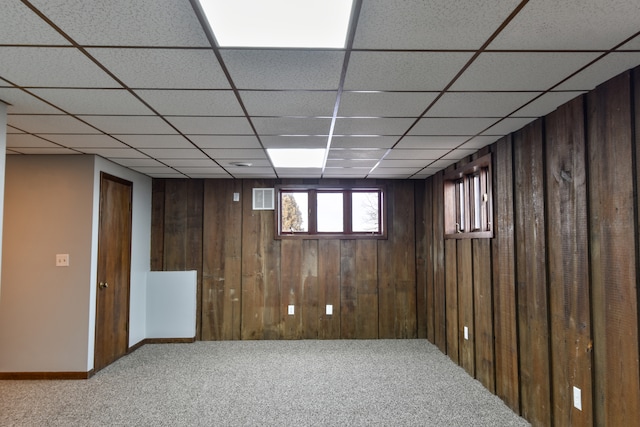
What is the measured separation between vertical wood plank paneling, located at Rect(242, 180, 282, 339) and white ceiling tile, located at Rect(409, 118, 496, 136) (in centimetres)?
306

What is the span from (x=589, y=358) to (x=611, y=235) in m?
0.76

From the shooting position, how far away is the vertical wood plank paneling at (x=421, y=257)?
19.1 ft

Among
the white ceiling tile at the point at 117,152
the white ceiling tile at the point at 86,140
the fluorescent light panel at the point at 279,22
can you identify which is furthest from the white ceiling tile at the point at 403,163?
the fluorescent light panel at the point at 279,22

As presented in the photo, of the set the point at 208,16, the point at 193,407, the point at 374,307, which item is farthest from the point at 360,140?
the point at 374,307

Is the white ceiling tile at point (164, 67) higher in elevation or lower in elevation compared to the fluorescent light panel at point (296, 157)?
higher

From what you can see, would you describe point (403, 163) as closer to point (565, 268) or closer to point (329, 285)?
point (329, 285)

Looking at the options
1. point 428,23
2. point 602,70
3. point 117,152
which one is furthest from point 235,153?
point 602,70

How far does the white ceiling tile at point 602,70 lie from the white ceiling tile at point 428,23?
699 millimetres

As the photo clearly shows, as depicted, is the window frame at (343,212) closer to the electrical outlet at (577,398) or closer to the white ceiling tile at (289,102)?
the white ceiling tile at (289,102)

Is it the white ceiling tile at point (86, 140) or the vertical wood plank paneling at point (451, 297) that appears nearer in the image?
the white ceiling tile at point (86, 140)

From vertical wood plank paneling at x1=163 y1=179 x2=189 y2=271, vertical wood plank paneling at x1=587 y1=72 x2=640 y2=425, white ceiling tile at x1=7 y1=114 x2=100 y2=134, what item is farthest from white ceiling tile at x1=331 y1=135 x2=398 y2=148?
vertical wood plank paneling at x1=163 y1=179 x2=189 y2=271

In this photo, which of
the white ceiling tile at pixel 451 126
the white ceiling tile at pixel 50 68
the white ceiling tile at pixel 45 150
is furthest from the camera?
the white ceiling tile at pixel 45 150

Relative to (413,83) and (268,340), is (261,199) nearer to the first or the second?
(268,340)

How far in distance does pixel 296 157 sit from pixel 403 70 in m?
2.37
